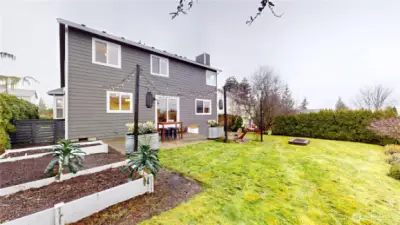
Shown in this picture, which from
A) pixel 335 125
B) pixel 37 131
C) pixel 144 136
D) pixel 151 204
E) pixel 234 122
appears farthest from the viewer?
pixel 234 122

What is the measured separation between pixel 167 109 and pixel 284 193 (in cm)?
818

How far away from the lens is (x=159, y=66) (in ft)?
31.4

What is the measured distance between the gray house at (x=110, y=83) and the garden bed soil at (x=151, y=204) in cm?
553

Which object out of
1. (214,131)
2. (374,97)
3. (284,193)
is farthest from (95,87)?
(374,97)

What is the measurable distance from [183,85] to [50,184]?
28.8ft

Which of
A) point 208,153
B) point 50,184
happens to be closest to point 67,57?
point 50,184

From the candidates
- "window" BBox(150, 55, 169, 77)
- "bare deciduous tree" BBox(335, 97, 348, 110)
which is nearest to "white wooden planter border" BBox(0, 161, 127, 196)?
"window" BBox(150, 55, 169, 77)

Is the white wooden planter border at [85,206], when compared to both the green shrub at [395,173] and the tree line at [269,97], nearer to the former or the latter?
the green shrub at [395,173]

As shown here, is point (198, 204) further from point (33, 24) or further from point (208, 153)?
point (33, 24)

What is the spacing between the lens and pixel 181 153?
534 cm

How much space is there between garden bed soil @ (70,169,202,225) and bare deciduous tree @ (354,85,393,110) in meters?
29.3

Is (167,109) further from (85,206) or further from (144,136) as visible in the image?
(85,206)

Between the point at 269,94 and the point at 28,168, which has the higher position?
the point at 269,94

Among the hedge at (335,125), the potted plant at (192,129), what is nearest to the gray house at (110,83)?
the potted plant at (192,129)
